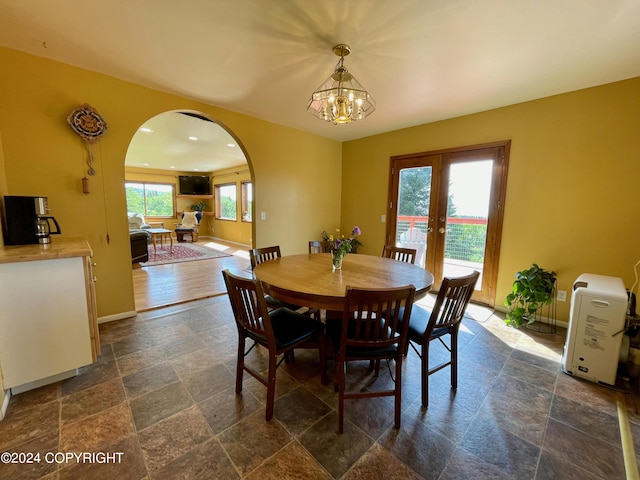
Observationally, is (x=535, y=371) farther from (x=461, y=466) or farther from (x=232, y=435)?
(x=232, y=435)

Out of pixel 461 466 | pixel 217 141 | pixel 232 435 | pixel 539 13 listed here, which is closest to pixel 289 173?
pixel 217 141

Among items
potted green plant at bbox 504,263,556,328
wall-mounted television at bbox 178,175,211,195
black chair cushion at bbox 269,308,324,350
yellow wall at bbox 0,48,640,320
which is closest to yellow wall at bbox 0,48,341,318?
yellow wall at bbox 0,48,640,320

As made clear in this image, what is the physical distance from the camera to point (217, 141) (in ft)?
17.2

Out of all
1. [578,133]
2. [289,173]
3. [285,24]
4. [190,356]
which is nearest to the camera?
[285,24]

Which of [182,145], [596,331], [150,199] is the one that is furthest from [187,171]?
[596,331]

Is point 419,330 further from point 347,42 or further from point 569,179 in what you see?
point 569,179

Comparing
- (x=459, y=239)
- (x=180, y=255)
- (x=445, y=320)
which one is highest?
(x=459, y=239)

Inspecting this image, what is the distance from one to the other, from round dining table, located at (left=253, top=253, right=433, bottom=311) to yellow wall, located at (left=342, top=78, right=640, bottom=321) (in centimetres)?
181

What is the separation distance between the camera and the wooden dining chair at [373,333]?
1.35 m

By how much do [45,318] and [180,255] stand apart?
16.1ft

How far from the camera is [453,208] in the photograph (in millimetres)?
3561

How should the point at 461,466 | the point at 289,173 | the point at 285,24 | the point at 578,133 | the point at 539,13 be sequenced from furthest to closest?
the point at 289,173 < the point at 578,133 < the point at 285,24 < the point at 539,13 < the point at 461,466

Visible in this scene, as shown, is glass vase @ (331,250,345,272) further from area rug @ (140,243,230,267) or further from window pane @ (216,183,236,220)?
window pane @ (216,183,236,220)

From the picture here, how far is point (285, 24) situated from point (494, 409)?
2.89m
